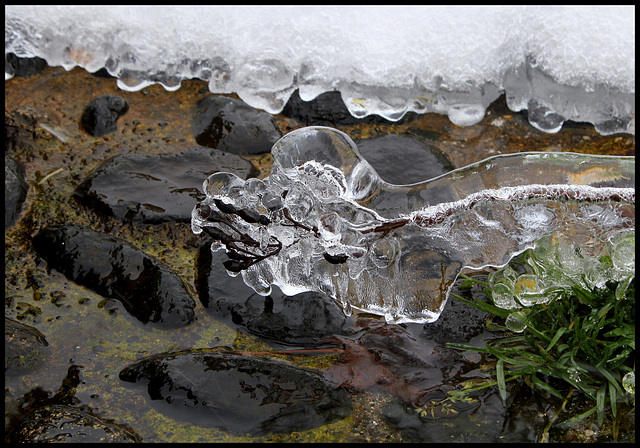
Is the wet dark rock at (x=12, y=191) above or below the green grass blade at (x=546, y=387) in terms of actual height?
above

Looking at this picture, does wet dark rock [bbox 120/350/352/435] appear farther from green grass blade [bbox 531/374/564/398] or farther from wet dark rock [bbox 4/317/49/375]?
green grass blade [bbox 531/374/564/398]

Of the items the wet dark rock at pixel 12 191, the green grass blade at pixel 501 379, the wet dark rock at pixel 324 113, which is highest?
the wet dark rock at pixel 12 191

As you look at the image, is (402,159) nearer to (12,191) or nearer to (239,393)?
(239,393)

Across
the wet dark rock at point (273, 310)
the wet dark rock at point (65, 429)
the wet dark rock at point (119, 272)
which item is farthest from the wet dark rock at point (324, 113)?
the wet dark rock at point (65, 429)

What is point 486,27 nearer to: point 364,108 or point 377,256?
point 364,108

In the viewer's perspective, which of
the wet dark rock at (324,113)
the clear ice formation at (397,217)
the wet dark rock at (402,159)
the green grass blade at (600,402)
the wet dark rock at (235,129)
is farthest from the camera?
the wet dark rock at (324,113)

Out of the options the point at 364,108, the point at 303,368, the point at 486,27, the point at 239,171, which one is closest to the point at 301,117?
the point at 364,108

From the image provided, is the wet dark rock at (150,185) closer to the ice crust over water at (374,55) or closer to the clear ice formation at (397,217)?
the clear ice formation at (397,217)

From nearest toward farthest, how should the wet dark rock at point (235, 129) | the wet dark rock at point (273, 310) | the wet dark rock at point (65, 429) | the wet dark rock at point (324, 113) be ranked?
1. the wet dark rock at point (65, 429)
2. the wet dark rock at point (273, 310)
3. the wet dark rock at point (235, 129)
4. the wet dark rock at point (324, 113)
